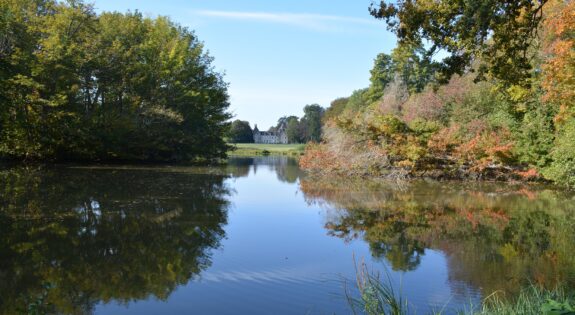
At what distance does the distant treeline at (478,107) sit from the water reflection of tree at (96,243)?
535cm

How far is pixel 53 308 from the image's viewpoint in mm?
5328

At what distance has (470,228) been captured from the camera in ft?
35.2

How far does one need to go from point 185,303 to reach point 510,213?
1003 cm

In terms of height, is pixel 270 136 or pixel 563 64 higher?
pixel 563 64

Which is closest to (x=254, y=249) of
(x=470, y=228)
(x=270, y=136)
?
(x=470, y=228)

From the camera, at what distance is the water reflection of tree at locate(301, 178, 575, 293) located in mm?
7289

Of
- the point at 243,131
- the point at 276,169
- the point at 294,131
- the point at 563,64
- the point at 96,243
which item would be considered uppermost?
the point at 563,64

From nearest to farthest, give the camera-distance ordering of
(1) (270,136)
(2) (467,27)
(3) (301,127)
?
1. (2) (467,27)
2. (3) (301,127)
3. (1) (270,136)

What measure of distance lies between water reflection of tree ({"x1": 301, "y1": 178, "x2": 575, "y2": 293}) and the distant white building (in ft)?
346

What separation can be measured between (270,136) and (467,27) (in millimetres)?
117877

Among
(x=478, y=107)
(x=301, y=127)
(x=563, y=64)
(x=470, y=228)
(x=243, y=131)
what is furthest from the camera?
(x=301, y=127)

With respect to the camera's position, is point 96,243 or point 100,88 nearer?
point 96,243

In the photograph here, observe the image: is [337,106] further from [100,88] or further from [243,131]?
[100,88]

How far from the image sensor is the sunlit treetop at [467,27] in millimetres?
7805
